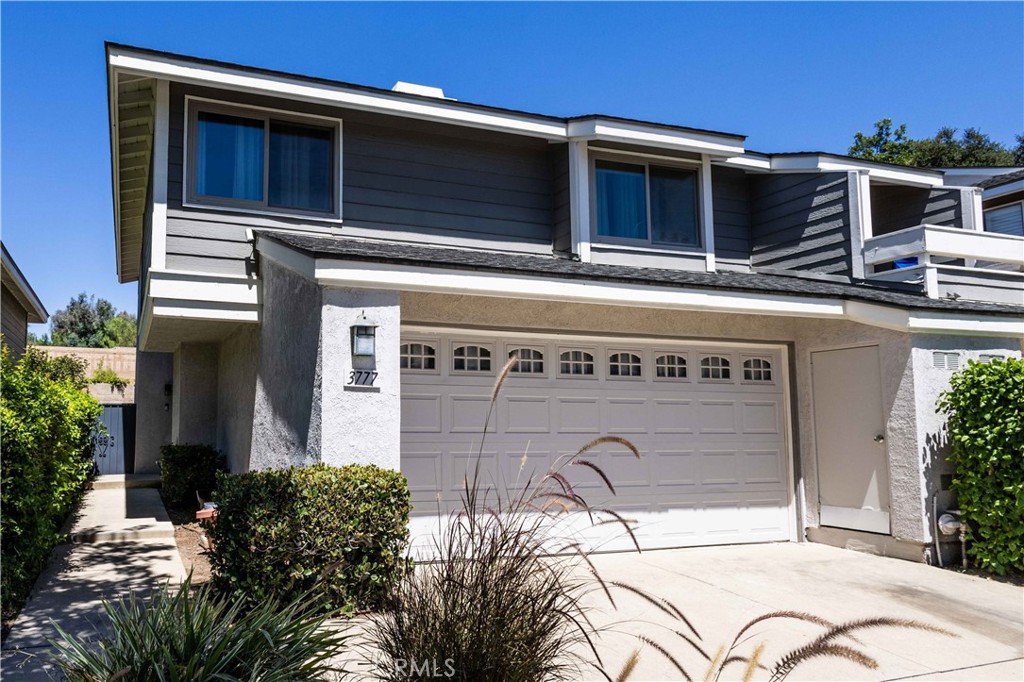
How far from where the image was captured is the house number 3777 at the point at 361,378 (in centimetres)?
647

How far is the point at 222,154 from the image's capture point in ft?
30.0

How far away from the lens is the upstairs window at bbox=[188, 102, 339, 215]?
29.7 feet

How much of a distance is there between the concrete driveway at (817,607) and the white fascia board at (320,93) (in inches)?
229

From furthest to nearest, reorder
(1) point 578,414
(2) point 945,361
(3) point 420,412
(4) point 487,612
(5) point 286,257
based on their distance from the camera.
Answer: (1) point 578,414 → (2) point 945,361 → (3) point 420,412 → (5) point 286,257 → (4) point 487,612

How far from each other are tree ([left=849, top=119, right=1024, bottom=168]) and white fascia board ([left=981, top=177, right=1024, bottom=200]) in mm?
10499

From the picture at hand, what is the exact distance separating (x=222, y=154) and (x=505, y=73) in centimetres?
832

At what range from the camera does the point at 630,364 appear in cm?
931

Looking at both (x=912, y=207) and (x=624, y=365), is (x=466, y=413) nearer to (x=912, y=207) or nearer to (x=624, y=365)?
(x=624, y=365)

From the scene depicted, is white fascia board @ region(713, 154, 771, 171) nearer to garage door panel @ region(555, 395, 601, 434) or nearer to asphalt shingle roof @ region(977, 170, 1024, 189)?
garage door panel @ region(555, 395, 601, 434)

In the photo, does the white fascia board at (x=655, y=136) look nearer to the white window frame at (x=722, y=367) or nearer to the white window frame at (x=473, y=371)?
the white window frame at (x=722, y=367)

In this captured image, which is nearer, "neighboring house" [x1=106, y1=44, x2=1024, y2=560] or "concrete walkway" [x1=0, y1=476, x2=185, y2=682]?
"concrete walkway" [x1=0, y1=476, x2=185, y2=682]

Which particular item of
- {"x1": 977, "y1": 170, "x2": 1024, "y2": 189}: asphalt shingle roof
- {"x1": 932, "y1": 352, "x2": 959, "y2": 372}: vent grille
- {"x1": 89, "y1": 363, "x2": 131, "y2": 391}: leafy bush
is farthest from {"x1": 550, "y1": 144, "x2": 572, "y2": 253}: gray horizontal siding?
{"x1": 89, "y1": 363, "x2": 131, "y2": 391}: leafy bush

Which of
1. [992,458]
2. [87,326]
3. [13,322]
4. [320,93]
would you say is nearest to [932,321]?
[992,458]

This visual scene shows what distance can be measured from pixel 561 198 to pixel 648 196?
4.44 ft
